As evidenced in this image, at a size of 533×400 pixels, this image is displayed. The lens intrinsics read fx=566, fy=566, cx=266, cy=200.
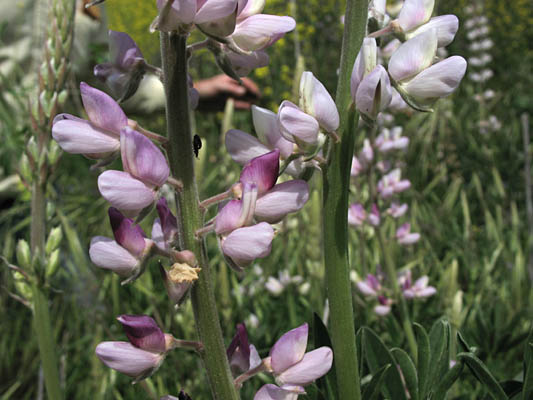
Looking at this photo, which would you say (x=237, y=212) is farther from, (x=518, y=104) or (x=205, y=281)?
(x=518, y=104)

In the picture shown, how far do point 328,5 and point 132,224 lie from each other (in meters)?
5.76

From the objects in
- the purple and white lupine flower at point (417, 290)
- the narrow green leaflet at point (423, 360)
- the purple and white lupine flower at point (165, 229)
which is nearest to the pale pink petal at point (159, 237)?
the purple and white lupine flower at point (165, 229)

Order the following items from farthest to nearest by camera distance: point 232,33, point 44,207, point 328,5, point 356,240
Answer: point 328,5 → point 356,240 → point 44,207 → point 232,33

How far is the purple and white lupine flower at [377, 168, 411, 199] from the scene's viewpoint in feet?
5.58

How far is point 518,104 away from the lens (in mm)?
4910

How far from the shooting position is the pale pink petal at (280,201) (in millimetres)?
521

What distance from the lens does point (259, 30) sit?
52cm

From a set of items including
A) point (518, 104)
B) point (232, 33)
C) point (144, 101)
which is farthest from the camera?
point (518, 104)

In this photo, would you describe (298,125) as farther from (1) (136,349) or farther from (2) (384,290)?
(2) (384,290)

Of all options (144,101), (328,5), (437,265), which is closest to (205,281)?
(437,265)

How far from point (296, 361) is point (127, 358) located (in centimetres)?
16

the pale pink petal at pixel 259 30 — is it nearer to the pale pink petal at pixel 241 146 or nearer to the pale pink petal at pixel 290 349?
the pale pink petal at pixel 241 146

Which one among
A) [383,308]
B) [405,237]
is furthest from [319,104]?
[405,237]

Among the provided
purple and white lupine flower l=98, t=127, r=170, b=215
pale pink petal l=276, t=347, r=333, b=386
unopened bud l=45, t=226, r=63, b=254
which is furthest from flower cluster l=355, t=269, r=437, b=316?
purple and white lupine flower l=98, t=127, r=170, b=215
